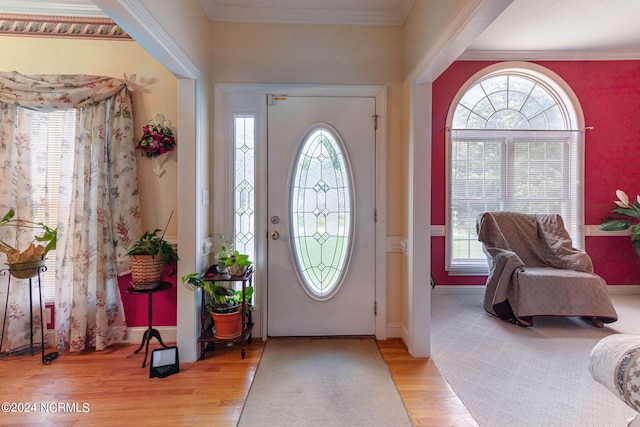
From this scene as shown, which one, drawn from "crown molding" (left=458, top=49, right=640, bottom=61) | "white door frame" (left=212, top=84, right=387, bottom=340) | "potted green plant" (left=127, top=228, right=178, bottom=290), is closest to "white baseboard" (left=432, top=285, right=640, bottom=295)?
"white door frame" (left=212, top=84, right=387, bottom=340)

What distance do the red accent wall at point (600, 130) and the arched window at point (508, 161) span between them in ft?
0.36

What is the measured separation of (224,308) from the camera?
7.18 feet

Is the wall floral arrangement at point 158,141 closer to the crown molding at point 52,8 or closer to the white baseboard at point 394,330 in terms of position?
the crown molding at point 52,8

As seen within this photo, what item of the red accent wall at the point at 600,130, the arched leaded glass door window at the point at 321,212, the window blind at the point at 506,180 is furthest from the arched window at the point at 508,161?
the arched leaded glass door window at the point at 321,212

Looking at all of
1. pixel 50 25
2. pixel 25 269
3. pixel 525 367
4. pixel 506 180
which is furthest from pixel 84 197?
pixel 506 180

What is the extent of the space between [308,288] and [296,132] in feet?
4.43

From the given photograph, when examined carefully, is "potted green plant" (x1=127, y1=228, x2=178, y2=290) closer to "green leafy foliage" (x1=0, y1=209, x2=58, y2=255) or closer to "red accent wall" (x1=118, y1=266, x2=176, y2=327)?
"red accent wall" (x1=118, y1=266, x2=176, y2=327)

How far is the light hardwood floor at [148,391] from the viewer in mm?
1602

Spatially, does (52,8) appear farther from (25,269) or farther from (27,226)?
(25,269)

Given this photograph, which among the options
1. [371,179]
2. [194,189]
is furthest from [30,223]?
[371,179]

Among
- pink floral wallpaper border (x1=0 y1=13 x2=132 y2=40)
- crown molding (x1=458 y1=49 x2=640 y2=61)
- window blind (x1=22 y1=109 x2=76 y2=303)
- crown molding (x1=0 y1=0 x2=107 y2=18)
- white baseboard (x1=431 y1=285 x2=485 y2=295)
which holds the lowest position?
white baseboard (x1=431 y1=285 x2=485 y2=295)

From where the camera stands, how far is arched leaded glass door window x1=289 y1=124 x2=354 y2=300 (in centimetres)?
247

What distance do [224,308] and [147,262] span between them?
65cm

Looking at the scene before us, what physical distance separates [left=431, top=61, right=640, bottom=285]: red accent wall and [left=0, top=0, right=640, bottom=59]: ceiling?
0.59ft
